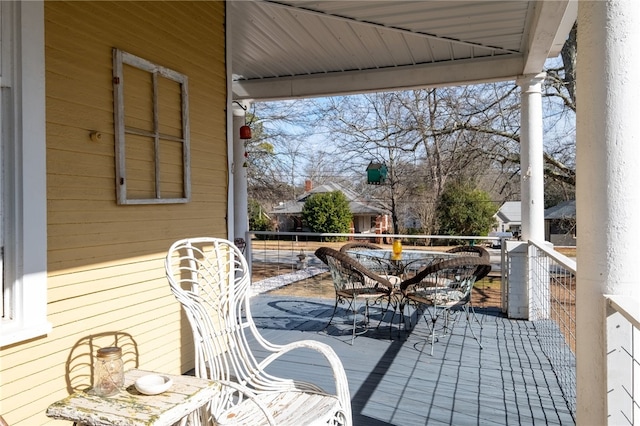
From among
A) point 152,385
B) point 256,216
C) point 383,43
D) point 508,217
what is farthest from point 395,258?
point 256,216

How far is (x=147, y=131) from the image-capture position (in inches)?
119

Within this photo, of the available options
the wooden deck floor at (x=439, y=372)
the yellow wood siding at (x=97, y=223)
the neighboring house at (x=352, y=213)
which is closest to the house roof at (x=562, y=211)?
the neighboring house at (x=352, y=213)

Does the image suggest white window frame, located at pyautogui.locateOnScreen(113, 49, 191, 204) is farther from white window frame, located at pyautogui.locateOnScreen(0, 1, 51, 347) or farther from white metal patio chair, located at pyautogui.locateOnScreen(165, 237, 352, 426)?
white metal patio chair, located at pyautogui.locateOnScreen(165, 237, 352, 426)

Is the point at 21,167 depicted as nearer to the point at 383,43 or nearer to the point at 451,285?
the point at 451,285

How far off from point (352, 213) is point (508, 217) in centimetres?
604

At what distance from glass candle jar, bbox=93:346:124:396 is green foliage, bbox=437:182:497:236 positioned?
45.4 ft

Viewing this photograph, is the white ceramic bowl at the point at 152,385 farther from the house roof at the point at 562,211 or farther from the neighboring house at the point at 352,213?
Answer: the neighboring house at the point at 352,213

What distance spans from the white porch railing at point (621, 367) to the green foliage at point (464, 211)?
43.9 feet

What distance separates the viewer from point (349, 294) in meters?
4.27

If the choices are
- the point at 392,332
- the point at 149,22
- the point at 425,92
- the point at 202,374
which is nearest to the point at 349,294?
the point at 392,332

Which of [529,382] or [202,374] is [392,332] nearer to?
[529,382]

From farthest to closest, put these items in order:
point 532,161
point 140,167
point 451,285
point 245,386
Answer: point 532,161, point 451,285, point 140,167, point 245,386

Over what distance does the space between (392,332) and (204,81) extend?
2902 millimetres

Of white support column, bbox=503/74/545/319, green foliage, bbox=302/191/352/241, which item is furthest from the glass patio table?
green foliage, bbox=302/191/352/241
